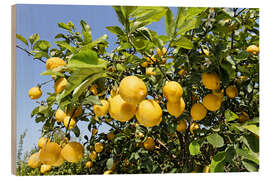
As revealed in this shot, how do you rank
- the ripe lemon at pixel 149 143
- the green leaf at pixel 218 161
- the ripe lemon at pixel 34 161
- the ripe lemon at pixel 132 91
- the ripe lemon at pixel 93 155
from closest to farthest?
the ripe lemon at pixel 132 91, the green leaf at pixel 218 161, the ripe lemon at pixel 34 161, the ripe lemon at pixel 149 143, the ripe lemon at pixel 93 155

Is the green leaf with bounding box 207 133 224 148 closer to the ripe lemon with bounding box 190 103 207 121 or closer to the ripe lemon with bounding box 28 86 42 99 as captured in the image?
the ripe lemon with bounding box 190 103 207 121

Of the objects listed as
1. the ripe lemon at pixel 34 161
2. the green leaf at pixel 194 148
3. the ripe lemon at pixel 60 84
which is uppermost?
the ripe lemon at pixel 60 84

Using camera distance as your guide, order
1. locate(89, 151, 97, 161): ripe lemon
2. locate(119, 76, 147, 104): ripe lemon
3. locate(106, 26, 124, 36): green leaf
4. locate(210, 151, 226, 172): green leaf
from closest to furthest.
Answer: locate(119, 76, 147, 104): ripe lemon
locate(106, 26, 124, 36): green leaf
locate(210, 151, 226, 172): green leaf
locate(89, 151, 97, 161): ripe lemon

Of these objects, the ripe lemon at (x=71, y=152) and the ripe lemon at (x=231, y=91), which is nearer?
the ripe lemon at (x=71, y=152)

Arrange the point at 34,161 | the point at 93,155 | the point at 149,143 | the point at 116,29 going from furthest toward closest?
the point at 93,155, the point at 149,143, the point at 34,161, the point at 116,29

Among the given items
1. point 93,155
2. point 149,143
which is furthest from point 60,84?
point 93,155

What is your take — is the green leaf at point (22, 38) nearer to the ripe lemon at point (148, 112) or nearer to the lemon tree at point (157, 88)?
the lemon tree at point (157, 88)

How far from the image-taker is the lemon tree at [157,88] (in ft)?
2.26

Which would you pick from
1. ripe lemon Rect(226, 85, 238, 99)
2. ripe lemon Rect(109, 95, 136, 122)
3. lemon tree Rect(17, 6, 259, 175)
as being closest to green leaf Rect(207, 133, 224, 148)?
lemon tree Rect(17, 6, 259, 175)

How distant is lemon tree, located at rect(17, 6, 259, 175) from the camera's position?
688 mm

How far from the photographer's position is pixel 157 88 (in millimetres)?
852

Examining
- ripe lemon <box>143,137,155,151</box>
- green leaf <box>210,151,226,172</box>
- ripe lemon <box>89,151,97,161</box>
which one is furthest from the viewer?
ripe lemon <box>89,151,97,161</box>

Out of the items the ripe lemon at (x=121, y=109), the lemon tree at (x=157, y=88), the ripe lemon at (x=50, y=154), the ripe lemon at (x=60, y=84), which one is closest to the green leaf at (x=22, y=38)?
the lemon tree at (x=157, y=88)

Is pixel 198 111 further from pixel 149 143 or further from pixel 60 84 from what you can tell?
pixel 60 84
